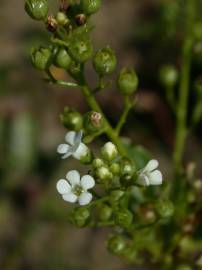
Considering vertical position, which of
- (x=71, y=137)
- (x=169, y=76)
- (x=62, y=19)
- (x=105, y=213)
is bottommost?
(x=169, y=76)

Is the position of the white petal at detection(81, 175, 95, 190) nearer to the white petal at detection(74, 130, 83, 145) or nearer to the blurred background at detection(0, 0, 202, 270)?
the white petal at detection(74, 130, 83, 145)

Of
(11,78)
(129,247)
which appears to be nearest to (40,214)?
(11,78)

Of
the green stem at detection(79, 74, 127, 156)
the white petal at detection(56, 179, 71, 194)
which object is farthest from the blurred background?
the white petal at detection(56, 179, 71, 194)

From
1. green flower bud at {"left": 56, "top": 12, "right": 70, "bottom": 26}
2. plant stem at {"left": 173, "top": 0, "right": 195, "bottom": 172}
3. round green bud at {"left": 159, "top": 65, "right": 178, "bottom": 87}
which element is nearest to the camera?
green flower bud at {"left": 56, "top": 12, "right": 70, "bottom": 26}

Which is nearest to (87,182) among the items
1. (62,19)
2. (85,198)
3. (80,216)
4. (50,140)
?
(85,198)

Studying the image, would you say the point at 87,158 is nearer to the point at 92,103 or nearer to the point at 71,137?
the point at 71,137

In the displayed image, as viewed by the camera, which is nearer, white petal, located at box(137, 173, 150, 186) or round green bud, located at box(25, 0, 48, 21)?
round green bud, located at box(25, 0, 48, 21)

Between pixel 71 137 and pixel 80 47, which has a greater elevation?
pixel 80 47
